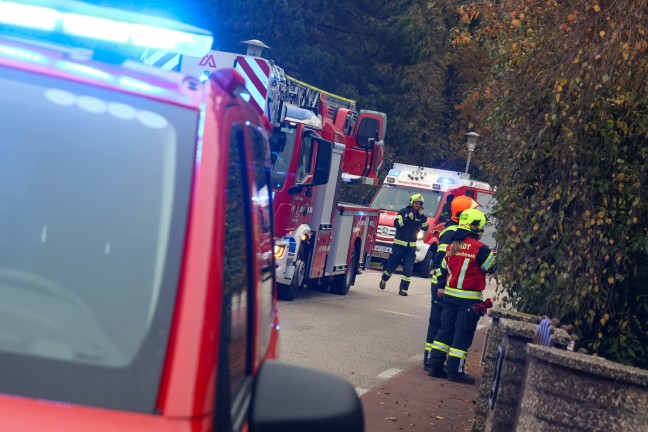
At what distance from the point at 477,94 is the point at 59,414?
1138 centimetres

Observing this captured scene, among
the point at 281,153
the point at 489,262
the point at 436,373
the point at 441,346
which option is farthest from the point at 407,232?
the point at 489,262

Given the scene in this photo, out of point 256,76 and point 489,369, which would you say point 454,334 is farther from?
point 256,76

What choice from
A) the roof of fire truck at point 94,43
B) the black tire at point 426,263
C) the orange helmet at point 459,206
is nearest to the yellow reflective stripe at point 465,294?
the orange helmet at point 459,206

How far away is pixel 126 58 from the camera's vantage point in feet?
9.16

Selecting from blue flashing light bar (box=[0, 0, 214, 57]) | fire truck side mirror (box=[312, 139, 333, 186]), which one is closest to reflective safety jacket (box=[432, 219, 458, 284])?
fire truck side mirror (box=[312, 139, 333, 186])

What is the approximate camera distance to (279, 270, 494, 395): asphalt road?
470 inches

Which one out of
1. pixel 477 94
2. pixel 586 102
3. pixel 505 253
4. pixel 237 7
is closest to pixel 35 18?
pixel 586 102

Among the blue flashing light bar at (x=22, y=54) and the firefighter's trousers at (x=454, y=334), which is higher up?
the blue flashing light bar at (x=22, y=54)

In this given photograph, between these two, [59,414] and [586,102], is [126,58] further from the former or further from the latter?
[586,102]

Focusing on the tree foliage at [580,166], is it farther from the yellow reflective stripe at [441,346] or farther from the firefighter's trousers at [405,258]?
the firefighter's trousers at [405,258]

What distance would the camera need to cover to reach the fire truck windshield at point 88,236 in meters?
2.14

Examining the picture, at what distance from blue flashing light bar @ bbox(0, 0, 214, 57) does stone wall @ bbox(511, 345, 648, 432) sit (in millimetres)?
3346

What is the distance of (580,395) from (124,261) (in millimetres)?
3923

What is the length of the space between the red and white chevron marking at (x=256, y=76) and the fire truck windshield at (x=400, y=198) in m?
14.8
